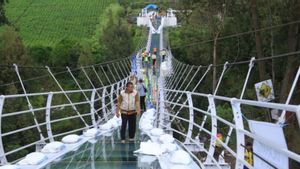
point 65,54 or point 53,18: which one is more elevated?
point 53,18

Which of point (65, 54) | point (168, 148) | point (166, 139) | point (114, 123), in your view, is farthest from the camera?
point (65, 54)

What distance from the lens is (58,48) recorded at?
54.2 m

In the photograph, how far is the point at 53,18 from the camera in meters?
81.0

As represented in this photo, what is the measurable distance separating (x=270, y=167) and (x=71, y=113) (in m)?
32.0

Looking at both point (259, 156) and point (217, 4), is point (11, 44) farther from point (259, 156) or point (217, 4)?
point (259, 156)

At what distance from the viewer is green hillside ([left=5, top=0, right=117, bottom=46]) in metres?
72.1

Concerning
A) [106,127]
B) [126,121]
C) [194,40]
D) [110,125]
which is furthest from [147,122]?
[194,40]

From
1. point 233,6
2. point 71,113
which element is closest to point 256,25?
point 233,6

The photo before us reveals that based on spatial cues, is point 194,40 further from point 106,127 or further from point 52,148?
point 52,148

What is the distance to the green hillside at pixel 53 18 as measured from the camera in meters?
72.1

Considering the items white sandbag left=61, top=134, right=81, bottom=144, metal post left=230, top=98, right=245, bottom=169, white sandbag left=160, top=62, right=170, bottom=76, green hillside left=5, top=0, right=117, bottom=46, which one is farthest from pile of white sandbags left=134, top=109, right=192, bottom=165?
green hillside left=5, top=0, right=117, bottom=46

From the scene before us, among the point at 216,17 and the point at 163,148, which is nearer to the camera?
the point at 163,148

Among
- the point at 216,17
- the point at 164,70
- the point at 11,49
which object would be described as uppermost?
the point at 216,17

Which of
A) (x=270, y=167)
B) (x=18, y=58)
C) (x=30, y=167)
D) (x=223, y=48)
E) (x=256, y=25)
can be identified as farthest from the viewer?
(x=18, y=58)
